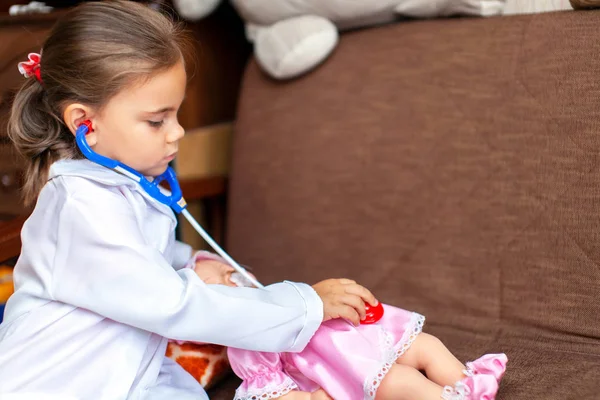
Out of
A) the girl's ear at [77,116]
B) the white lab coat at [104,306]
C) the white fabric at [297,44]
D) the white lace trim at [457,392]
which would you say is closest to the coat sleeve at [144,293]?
the white lab coat at [104,306]

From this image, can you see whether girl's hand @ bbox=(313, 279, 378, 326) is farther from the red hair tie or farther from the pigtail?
the red hair tie

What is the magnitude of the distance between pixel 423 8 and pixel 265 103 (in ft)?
1.49

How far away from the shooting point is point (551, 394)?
1070 millimetres

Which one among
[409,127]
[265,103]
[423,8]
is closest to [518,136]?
[409,127]

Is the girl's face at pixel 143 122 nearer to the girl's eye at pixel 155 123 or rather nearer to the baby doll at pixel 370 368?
the girl's eye at pixel 155 123

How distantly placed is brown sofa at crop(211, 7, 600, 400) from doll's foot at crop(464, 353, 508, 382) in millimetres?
60

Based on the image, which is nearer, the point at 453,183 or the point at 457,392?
the point at 457,392

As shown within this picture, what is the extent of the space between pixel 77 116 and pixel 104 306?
12.5 inches

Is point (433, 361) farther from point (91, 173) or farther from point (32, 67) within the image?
point (32, 67)

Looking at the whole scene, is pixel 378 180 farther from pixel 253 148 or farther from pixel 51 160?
pixel 51 160

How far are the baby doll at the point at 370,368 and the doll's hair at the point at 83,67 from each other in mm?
483

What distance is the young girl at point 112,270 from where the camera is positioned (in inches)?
41.2

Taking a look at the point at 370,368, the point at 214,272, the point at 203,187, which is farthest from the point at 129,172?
the point at 203,187

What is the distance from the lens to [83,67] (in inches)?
42.8
